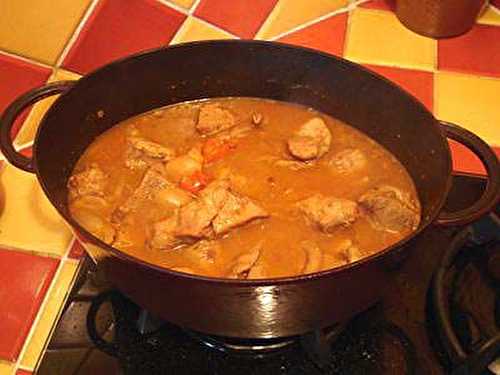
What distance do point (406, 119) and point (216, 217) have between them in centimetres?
38

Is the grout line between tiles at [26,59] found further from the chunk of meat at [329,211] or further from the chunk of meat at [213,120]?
the chunk of meat at [329,211]

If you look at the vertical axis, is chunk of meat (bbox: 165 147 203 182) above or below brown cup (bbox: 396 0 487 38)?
below

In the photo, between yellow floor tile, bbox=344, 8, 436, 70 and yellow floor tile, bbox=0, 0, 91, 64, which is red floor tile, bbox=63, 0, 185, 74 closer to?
yellow floor tile, bbox=0, 0, 91, 64

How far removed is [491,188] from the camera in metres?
0.85

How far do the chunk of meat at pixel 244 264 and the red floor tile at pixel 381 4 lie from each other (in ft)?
2.88

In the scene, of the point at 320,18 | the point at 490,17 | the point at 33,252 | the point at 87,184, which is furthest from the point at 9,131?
the point at 490,17

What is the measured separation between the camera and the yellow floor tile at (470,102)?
135 centimetres

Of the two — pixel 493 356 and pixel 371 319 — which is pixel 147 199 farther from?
pixel 493 356

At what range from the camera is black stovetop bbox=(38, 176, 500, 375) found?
952mm

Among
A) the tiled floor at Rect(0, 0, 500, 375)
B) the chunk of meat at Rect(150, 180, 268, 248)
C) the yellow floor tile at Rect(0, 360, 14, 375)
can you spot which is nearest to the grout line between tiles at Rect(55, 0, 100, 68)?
the tiled floor at Rect(0, 0, 500, 375)

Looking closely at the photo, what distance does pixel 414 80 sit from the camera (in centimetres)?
142

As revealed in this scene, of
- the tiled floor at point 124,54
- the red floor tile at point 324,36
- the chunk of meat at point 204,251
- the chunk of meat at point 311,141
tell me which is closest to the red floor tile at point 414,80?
the tiled floor at point 124,54

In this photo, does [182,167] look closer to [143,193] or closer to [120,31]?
[143,193]

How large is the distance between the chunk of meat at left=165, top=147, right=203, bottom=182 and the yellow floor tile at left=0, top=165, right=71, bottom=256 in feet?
0.75
